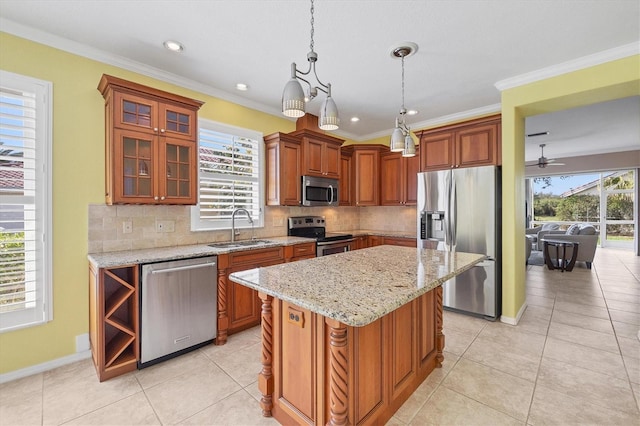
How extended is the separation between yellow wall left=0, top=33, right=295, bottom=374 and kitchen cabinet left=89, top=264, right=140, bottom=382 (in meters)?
0.15

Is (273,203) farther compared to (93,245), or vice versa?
(273,203)

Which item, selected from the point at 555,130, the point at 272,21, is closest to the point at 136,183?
the point at 272,21

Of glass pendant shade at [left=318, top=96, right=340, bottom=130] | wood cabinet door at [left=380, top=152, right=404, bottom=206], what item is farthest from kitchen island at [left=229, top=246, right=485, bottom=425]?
wood cabinet door at [left=380, top=152, right=404, bottom=206]

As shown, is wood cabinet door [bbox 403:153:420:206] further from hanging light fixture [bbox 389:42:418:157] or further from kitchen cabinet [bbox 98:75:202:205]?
kitchen cabinet [bbox 98:75:202:205]

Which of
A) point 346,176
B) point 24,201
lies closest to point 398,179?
point 346,176

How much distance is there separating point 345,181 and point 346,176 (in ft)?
0.31

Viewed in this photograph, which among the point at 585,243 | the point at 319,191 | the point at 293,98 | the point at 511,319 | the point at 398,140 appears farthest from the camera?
the point at 585,243

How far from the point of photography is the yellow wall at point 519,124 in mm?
2730

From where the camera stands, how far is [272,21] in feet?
7.13

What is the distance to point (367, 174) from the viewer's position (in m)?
4.89

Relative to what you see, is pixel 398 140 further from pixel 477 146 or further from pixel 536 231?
pixel 536 231

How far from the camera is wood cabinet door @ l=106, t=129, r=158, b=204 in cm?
245

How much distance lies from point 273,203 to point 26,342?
101 inches

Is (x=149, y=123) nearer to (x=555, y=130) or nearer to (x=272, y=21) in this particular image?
(x=272, y=21)
